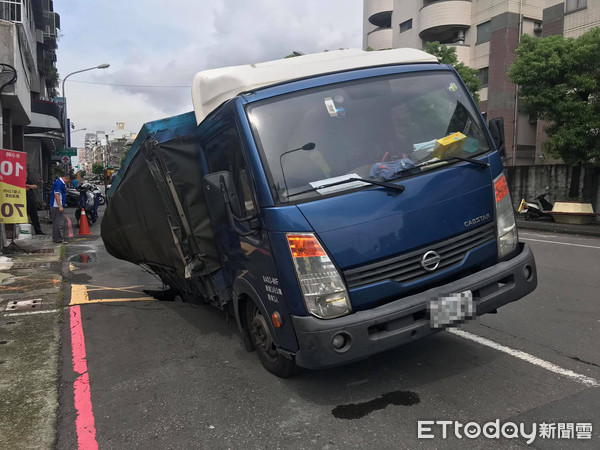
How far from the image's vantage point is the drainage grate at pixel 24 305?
6.21m

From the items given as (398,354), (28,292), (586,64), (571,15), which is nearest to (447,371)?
(398,354)

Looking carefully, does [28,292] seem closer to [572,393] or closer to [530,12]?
[572,393]

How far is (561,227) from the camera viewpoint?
1490 cm

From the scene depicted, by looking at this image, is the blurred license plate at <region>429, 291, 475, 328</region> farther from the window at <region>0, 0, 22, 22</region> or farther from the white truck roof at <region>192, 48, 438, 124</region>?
the window at <region>0, 0, 22, 22</region>

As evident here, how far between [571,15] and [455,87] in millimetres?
25126

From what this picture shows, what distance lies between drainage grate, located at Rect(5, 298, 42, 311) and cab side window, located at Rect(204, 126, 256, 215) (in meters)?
3.82

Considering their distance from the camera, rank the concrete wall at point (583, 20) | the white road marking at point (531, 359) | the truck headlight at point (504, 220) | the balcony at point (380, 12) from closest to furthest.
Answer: the white road marking at point (531, 359) < the truck headlight at point (504, 220) < the concrete wall at point (583, 20) < the balcony at point (380, 12)

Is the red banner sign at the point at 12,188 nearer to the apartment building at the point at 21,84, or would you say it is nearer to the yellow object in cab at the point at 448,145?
the apartment building at the point at 21,84

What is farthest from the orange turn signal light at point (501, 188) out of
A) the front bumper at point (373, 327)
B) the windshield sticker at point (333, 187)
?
the windshield sticker at point (333, 187)

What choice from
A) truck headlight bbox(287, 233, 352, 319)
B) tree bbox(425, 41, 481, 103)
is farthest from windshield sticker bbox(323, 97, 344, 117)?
tree bbox(425, 41, 481, 103)

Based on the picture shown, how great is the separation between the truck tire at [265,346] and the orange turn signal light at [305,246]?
709 millimetres

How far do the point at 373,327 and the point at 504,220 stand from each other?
141 centimetres

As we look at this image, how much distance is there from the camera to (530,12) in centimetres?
3070

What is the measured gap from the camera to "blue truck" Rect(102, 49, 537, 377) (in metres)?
3.14
